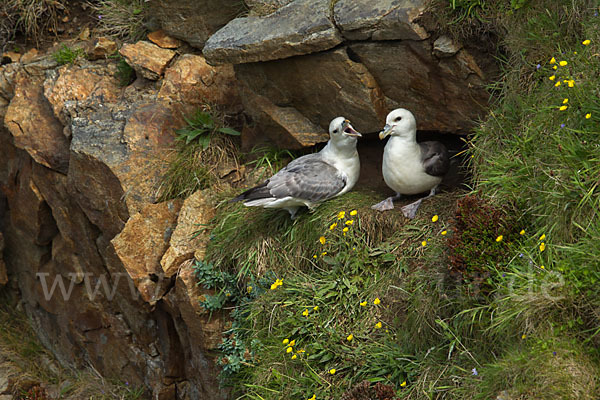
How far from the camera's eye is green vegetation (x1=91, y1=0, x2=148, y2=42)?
7.04m

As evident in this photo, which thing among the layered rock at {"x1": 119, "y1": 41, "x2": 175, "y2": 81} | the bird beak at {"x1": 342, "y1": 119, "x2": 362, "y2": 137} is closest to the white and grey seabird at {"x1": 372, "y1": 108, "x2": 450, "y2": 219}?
the bird beak at {"x1": 342, "y1": 119, "x2": 362, "y2": 137}

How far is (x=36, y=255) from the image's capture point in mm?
7703

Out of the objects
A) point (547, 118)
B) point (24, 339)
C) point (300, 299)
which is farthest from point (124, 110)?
point (547, 118)

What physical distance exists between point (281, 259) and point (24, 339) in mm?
4379

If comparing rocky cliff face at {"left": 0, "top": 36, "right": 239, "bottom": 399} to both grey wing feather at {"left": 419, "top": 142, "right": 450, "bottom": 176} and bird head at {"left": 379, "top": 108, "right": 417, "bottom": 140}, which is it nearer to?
bird head at {"left": 379, "top": 108, "right": 417, "bottom": 140}

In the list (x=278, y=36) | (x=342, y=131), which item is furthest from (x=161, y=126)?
(x=342, y=131)

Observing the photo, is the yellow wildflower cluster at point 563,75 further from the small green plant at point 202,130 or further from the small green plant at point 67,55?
the small green plant at point 67,55

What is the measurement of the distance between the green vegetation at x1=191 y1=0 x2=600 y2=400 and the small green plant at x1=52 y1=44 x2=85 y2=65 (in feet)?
9.20

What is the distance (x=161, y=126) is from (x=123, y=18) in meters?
1.64

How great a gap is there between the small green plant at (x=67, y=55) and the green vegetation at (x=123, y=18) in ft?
1.22

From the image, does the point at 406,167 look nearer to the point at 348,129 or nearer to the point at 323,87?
the point at 348,129

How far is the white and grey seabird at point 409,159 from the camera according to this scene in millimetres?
4766

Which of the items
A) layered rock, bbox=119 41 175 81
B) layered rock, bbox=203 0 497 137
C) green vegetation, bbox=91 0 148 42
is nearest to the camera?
layered rock, bbox=203 0 497 137

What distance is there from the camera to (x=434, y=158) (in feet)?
15.8
